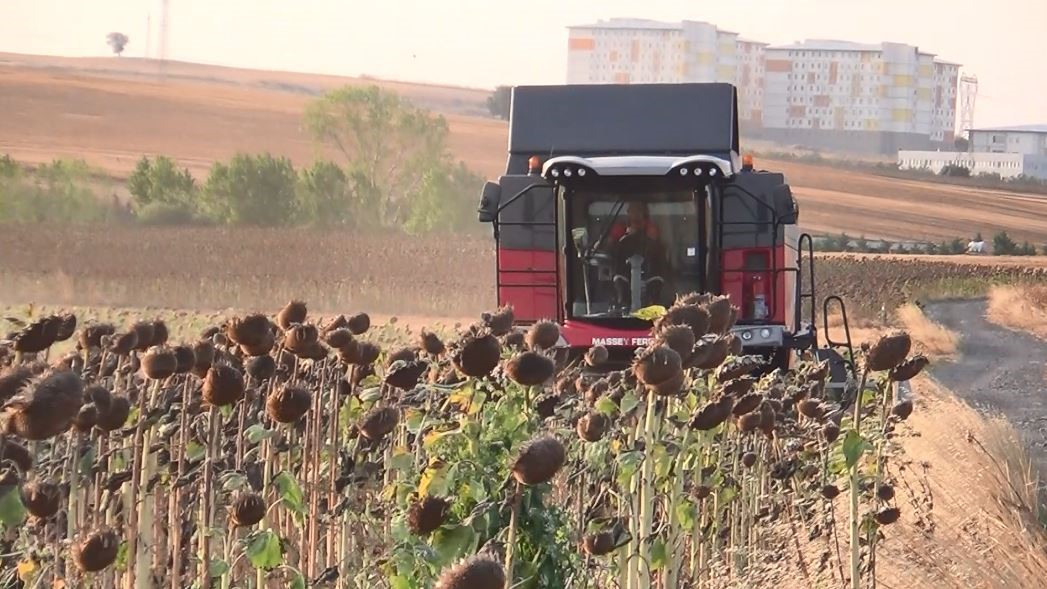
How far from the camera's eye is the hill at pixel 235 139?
81.9 m

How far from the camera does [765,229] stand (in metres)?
15.1

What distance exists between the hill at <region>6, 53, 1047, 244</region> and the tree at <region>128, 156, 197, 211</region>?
9.73 m

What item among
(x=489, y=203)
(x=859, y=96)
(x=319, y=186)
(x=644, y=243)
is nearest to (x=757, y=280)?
(x=644, y=243)

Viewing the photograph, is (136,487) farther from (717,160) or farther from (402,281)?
(402,281)

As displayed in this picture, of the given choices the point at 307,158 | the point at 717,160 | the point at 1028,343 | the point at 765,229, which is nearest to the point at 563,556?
the point at 717,160

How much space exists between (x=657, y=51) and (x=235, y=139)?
6248 centimetres

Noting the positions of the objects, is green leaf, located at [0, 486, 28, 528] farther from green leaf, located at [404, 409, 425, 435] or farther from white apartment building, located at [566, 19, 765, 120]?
white apartment building, located at [566, 19, 765, 120]

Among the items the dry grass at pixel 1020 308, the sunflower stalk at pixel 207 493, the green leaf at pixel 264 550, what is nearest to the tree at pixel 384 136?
the dry grass at pixel 1020 308

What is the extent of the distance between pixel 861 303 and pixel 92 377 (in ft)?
134

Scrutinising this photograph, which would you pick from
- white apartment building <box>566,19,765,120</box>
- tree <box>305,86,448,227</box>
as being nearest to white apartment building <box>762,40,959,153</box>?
white apartment building <box>566,19,765,120</box>

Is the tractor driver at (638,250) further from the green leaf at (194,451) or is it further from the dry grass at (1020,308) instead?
the dry grass at (1020,308)

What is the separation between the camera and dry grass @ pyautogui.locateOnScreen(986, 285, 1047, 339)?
4022 cm

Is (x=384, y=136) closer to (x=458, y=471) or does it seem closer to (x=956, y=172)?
(x=956, y=172)

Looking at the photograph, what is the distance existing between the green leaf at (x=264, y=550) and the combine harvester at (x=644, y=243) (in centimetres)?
975
